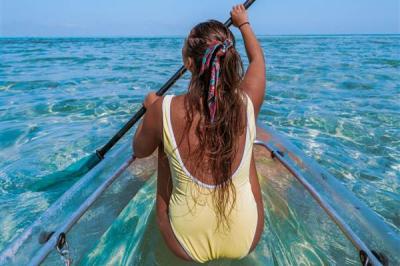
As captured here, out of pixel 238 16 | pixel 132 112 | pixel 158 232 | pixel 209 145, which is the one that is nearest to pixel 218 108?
pixel 209 145

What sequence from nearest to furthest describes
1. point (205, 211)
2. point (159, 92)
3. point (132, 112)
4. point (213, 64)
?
point (213, 64) → point (205, 211) → point (159, 92) → point (132, 112)

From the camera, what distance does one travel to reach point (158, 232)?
232 centimetres

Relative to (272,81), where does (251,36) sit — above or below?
above

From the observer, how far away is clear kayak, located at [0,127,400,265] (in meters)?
1.80

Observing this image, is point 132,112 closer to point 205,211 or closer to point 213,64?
point 205,211

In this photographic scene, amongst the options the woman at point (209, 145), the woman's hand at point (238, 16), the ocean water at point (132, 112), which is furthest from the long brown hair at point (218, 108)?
the ocean water at point (132, 112)

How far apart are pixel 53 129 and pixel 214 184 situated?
5006 mm

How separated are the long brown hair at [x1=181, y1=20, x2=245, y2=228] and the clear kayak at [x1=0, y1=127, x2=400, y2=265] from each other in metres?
0.67

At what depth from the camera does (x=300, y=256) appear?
2.19 metres

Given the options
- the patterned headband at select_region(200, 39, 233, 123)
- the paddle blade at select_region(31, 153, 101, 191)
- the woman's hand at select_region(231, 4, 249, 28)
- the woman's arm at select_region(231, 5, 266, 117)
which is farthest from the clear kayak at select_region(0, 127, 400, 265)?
the paddle blade at select_region(31, 153, 101, 191)

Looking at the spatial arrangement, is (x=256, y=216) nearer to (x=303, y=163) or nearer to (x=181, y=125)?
(x=181, y=125)

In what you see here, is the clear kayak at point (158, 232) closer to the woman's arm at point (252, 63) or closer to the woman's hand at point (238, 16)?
the woman's arm at point (252, 63)

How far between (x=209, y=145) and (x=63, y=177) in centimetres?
327

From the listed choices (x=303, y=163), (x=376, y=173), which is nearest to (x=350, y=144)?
(x=376, y=173)
